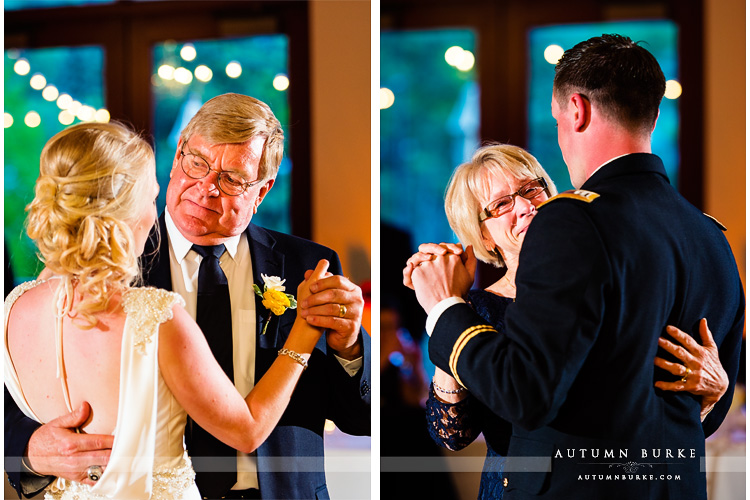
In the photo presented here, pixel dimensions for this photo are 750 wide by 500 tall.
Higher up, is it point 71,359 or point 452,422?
point 71,359

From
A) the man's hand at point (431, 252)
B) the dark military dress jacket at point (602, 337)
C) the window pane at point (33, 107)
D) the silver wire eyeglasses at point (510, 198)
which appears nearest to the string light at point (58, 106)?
the window pane at point (33, 107)

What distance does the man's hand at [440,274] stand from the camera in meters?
2.04

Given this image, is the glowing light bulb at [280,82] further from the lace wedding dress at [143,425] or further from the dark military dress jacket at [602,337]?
the dark military dress jacket at [602,337]

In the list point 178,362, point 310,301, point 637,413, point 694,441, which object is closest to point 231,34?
point 310,301

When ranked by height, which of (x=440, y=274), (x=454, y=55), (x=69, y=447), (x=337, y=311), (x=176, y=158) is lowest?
(x=69, y=447)

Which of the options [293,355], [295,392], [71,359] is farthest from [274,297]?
[71,359]

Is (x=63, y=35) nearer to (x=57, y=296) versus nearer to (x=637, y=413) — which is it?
(x=57, y=296)

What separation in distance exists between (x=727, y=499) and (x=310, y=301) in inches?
63.9

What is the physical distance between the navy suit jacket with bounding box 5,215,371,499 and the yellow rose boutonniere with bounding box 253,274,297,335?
0.05 feet

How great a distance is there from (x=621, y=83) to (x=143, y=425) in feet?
5.70

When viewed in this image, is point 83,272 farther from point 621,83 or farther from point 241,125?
point 621,83

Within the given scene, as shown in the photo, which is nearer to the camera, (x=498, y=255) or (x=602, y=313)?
(x=602, y=313)

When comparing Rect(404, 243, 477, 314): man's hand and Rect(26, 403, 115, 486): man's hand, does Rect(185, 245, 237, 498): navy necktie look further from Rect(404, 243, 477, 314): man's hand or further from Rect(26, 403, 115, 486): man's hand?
Rect(404, 243, 477, 314): man's hand

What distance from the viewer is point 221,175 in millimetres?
2348
